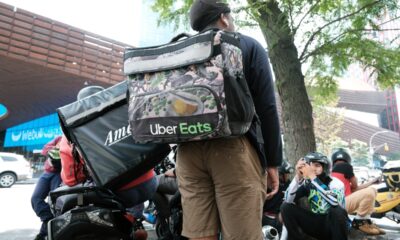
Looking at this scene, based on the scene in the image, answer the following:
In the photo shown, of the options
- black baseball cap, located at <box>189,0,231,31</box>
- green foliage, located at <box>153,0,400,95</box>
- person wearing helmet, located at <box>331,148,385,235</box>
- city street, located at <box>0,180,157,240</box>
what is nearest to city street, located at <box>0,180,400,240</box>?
city street, located at <box>0,180,157,240</box>

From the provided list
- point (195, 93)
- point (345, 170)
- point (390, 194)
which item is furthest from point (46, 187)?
point (390, 194)

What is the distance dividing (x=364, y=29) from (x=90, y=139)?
476 centimetres

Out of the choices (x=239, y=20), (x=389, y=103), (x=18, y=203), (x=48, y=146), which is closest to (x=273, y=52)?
(x=239, y=20)

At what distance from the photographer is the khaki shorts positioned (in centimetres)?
171

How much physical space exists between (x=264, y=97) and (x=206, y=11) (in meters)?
0.57

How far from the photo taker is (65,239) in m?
2.21

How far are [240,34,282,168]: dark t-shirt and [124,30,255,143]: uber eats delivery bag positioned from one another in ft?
0.51

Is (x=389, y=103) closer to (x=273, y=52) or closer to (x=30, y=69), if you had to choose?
(x=30, y=69)

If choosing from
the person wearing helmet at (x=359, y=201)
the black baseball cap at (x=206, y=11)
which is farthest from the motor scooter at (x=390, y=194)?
the black baseball cap at (x=206, y=11)

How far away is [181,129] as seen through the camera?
64.2 inches

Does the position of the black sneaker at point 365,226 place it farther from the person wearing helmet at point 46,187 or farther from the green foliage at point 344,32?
the person wearing helmet at point 46,187

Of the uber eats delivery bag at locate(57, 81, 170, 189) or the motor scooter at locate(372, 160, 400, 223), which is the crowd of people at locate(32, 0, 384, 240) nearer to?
the uber eats delivery bag at locate(57, 81, 170, 189)

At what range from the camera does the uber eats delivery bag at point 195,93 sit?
159 cm

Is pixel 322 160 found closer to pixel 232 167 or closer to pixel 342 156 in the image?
pixel 342 156
